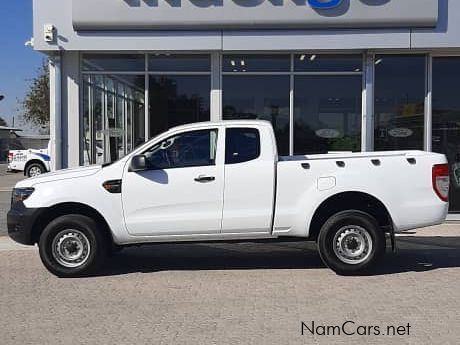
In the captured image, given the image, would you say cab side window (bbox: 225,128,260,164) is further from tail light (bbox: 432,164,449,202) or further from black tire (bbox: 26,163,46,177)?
black tire (bbox: 26,163,46,177)

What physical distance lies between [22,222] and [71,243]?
2.22 ft

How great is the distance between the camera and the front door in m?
7.95

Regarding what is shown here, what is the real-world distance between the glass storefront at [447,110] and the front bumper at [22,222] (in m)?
8.75

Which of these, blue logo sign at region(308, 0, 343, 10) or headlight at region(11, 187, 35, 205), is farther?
blue logo sign at region(308, 0, 343, 10)

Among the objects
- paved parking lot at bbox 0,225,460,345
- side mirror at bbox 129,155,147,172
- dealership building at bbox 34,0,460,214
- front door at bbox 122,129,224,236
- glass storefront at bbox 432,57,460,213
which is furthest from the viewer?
glass storefront at bbox 432,57,460,213

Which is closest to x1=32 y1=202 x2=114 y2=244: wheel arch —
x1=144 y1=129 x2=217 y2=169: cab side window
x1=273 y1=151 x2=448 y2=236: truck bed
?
x1=144 y1=129 x2=217 y2=169: cab side window

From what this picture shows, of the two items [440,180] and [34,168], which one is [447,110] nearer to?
[440,180]

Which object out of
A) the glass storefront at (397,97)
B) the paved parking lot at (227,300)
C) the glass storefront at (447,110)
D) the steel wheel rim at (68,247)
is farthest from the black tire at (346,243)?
the glass storefront at (447,110)

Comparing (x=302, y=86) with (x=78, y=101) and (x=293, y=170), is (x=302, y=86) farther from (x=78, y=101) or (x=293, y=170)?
(x=293, y=170)

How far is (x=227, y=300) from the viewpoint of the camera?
6867 mm

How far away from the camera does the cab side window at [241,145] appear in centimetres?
807

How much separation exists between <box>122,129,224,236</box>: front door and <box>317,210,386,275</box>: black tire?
140cm

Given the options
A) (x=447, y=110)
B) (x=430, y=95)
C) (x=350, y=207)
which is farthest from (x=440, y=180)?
(x=447, y=110)

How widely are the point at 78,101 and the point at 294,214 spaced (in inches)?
275
